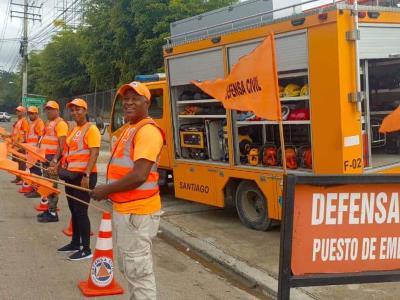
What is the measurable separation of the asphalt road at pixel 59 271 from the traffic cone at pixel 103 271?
16cm

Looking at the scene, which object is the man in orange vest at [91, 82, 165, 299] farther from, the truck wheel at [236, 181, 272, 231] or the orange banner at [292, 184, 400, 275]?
the truck wheel at [236, 181, 272, 231]

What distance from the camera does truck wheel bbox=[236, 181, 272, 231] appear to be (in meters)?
7.29

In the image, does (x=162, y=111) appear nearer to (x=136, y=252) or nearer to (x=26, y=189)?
(x=26, y=189)

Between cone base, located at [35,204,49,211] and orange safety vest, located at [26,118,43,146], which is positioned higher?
orange safety vest, located at [26,118,43,146]

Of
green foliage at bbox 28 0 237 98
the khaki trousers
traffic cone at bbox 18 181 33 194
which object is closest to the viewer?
the khaki trousers

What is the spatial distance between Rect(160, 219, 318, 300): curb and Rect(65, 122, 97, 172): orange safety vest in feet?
5.99

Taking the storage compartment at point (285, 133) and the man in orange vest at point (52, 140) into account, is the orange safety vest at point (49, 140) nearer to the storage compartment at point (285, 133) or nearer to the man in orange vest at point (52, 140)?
the man in orange vest at point (52, 140)

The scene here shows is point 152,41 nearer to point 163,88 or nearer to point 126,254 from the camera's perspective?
point 163,88

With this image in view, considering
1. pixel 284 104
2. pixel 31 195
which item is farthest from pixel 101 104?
pixel 284 104

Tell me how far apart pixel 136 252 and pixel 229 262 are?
2.59m

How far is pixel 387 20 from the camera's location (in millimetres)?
6332

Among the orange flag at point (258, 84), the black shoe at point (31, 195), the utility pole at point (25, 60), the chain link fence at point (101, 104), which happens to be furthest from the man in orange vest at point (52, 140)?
the utility pole at point (25, 60)

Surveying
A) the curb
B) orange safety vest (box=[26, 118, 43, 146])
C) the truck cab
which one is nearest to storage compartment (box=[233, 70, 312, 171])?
the curb

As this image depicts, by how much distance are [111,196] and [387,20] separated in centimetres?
439
